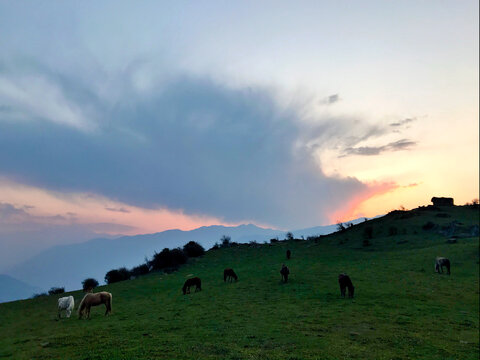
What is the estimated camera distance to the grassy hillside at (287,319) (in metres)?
14.3

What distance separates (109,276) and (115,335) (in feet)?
171

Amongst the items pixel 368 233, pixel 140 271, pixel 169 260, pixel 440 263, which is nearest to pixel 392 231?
pixel 368 233

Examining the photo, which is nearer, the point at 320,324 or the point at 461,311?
the point at 320,324

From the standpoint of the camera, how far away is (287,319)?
19.8 meters

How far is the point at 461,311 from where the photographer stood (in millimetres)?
23078

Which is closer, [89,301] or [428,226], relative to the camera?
[89,301]

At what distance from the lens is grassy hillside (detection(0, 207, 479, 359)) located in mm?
14328

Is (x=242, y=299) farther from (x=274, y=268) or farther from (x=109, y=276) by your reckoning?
(x=109, y=276)

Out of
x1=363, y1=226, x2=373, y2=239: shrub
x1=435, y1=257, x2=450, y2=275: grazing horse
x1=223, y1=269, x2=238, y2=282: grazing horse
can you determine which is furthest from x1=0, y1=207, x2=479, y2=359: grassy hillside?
x1=363, y1=226, x2=373, y2=239: shrub

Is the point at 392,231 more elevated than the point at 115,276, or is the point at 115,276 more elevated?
the point at 392,231

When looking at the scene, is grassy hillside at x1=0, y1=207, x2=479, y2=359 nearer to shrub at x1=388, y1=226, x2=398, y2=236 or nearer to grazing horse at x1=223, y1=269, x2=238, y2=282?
grazing horse at x1=223, y1=269, x2=238, y2=282

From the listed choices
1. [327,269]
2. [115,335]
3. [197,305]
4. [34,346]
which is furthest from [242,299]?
[327,269]

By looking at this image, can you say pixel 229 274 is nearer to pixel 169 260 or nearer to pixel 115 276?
pixel 169 260

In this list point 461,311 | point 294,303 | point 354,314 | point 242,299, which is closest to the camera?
point 354,314
